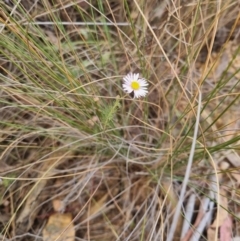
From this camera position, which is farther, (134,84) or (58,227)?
(58,227)

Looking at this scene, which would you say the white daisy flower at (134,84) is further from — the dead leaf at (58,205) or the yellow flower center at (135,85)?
the dead leaf at (58,205)

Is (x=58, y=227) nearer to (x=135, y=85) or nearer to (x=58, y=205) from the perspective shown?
(x=58, y=205)

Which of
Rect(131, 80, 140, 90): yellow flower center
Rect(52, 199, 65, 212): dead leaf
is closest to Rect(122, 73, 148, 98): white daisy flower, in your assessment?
Rect(131, 80, 140, 90): yellow flower center

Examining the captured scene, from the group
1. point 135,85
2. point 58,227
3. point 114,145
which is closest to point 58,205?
point 58,227

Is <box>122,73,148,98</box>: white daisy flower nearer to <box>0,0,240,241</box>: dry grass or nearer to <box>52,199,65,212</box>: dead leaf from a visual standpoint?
<box>0,0,240,241</box>: dry grass

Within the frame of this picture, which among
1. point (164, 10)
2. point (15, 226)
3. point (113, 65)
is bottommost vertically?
point (15, 226)

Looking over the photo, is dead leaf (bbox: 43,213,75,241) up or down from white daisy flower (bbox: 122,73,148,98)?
down

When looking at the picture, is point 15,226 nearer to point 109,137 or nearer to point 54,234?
point 54,234

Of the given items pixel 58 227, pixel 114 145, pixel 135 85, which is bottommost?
pixel 58 227

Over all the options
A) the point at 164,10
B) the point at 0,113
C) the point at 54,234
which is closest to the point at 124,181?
the point at 54,234
